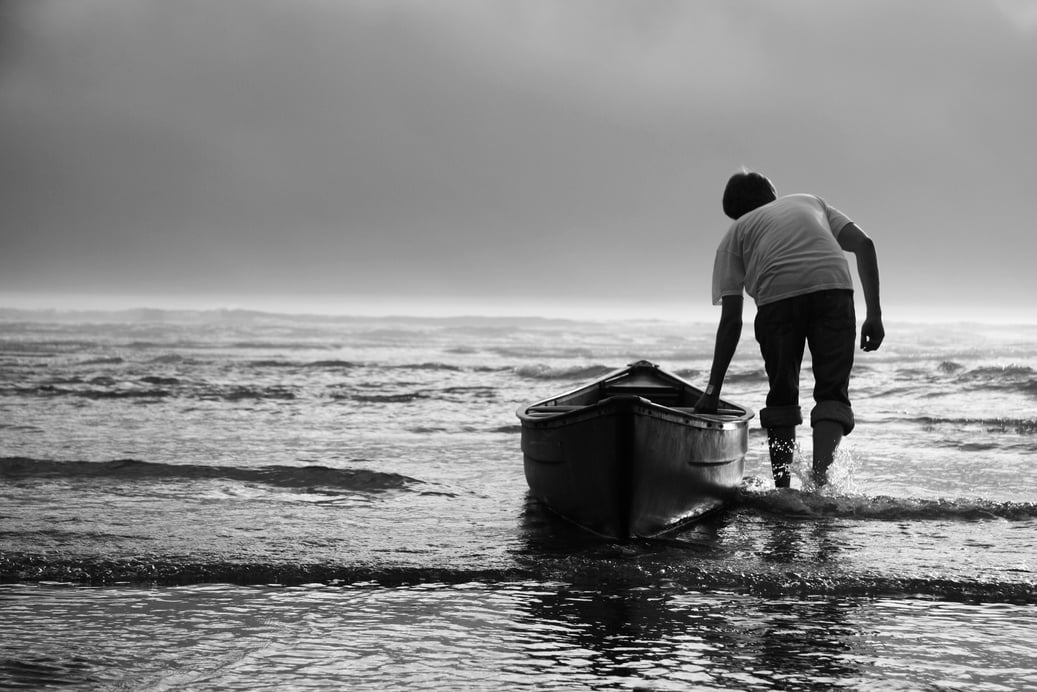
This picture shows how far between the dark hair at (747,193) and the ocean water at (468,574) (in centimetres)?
184

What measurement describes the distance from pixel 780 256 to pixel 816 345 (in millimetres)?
622

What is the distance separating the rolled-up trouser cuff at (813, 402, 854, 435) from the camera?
6.22 meters

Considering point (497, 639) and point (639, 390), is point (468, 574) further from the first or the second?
point (639, 390)

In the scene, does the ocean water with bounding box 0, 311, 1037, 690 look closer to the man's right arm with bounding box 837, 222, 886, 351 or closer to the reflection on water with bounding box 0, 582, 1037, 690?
the reflection on water with bounding box 0, 582, 1037, 690

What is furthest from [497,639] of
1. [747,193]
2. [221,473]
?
[221,473]

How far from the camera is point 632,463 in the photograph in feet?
17.1

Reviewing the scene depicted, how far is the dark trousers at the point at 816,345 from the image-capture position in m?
6.19

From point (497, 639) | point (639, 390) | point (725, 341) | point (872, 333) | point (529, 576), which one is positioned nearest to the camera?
point (497, 639)

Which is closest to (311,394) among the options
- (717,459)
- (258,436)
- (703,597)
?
(258,436)

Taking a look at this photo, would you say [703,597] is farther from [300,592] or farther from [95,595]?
[95,595]

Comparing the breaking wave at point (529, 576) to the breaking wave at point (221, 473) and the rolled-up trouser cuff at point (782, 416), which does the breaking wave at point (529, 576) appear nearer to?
the rolled-up trouser cuff at point (782, 416)

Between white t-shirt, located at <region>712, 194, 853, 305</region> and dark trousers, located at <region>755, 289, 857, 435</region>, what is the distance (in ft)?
0.29

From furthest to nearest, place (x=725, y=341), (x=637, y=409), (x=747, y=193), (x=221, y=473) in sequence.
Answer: (x=221, y=473) → (x=747, y=193) → (x=725, y=341) → (x=637, y=409)

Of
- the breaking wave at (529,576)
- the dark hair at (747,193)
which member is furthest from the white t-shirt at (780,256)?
the breaking wave at (529,576)
